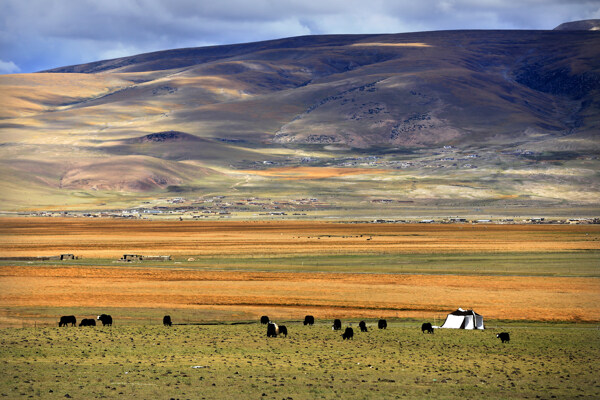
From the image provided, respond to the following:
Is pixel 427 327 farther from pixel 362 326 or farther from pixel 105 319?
pixel 105 319

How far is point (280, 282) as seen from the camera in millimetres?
57875

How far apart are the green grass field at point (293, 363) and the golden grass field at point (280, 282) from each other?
25.9 feet

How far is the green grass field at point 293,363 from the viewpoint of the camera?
78.2ft

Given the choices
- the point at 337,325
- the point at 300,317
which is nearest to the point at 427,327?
the point at 337,325

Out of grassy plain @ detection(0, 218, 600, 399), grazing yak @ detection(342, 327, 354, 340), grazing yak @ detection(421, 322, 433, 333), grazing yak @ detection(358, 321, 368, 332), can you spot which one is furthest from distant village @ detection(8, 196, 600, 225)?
grazing yak @ detection(342, 327, 354, 340)

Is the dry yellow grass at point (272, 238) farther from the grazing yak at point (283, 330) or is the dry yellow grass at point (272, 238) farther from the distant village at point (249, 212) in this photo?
the grazing yak at point (283, 330)

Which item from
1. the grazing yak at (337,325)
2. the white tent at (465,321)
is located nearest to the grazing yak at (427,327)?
the white tent at (465,321)

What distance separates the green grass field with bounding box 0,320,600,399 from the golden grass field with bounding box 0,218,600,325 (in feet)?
25.9

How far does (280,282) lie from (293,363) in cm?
2957

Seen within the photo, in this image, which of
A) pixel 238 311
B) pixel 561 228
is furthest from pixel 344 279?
pixel 561 228

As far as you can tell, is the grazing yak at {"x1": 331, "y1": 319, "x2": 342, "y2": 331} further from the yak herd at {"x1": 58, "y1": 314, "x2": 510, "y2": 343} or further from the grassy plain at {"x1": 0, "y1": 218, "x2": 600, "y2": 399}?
the grassy plain at {"x1": 0, "y1": 218, "x2": 600, "y2": 399}

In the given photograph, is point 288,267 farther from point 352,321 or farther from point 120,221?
point 120,221

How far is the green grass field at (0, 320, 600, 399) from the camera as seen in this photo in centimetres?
2384

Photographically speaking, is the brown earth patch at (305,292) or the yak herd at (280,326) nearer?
the yak herd at (280,326)
